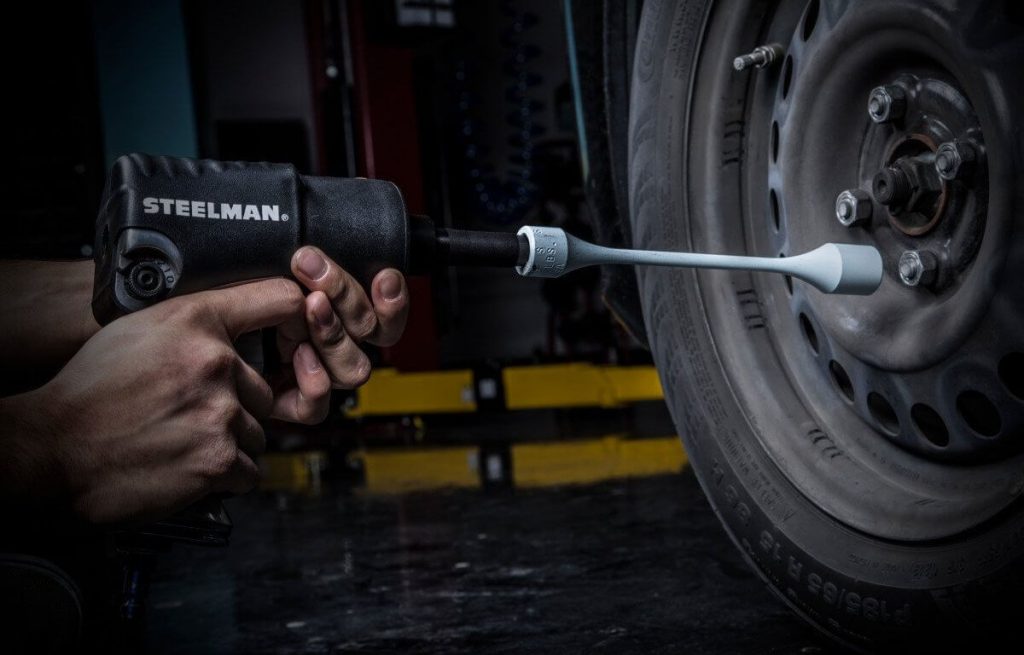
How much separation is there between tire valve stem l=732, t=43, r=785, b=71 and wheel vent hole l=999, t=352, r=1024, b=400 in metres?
0.45

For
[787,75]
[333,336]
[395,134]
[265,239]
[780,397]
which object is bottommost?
[780,397]

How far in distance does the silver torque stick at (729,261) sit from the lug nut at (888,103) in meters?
0.13

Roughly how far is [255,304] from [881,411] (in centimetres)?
66

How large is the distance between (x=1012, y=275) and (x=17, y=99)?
570 centimetres

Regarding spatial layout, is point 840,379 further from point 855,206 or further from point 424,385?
point 424,385

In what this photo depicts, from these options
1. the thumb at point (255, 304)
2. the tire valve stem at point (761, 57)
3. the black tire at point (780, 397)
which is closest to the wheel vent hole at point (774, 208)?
the black tire at point (780, 397)

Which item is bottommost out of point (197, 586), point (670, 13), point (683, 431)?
point (197, 586)

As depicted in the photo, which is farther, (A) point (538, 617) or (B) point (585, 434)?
Result: (B) point (585, 434)

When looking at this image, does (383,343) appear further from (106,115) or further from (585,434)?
(106,115)

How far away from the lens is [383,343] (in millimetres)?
981

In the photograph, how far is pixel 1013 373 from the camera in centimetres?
78

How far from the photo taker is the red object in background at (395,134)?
16.3 ft

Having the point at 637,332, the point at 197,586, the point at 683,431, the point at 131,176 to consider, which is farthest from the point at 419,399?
the point at 131,176

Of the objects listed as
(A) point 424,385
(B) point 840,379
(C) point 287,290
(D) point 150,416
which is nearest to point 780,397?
(B) point 840,379
